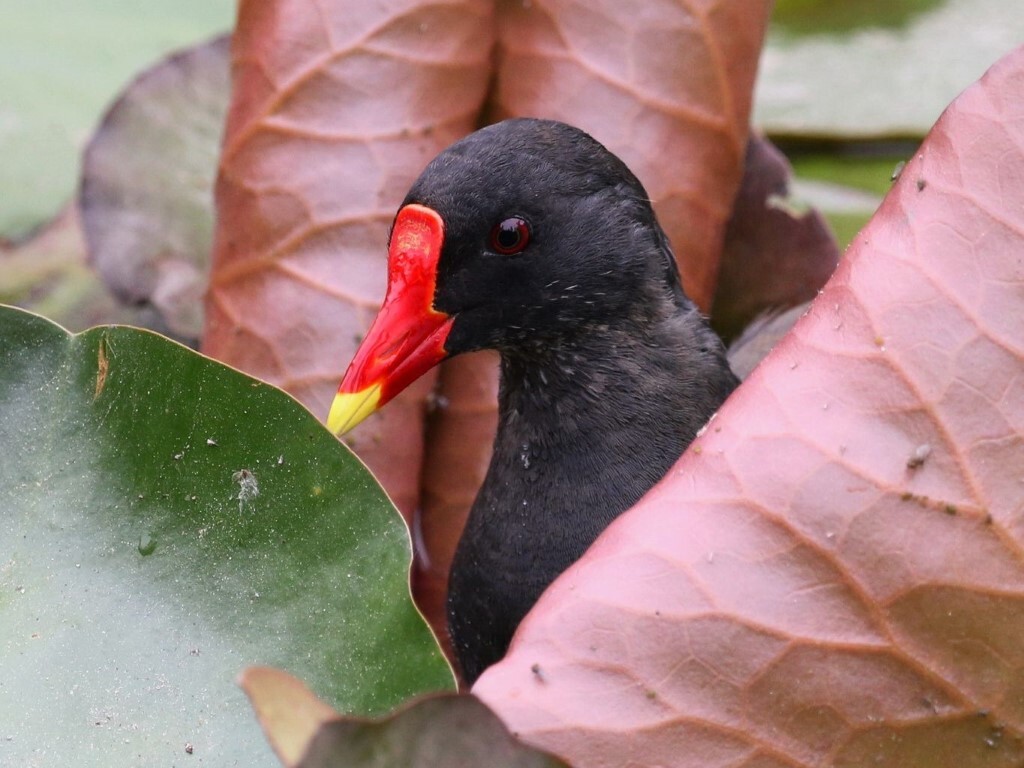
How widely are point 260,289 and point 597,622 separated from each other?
809 mm

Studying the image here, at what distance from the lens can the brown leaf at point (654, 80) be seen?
1.59 meters

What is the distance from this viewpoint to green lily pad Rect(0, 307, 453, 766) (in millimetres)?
979

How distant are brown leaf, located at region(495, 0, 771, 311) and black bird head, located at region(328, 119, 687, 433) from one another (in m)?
0.28

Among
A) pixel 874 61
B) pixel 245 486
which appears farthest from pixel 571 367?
pixel 874 61

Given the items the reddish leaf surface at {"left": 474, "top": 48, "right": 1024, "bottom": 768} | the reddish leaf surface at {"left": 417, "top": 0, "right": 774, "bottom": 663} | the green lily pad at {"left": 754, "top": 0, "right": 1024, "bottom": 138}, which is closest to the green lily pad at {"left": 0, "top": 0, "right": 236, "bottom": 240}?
the reddish leaf surface at {"left": 417, "top": 0, "right": 774, "bottom": 663}

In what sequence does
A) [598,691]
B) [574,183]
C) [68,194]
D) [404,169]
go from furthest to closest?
[68,194]
[404,169]
[574,183]
[598,691]

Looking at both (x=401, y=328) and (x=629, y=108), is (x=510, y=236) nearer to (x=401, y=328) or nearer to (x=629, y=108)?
(x=401, y=328)

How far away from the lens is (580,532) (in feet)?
4.27

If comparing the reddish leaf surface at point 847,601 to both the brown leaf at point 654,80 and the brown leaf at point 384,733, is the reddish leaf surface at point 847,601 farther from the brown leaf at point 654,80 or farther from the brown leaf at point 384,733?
the brown leaf at point 654,80

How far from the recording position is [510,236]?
1233mm

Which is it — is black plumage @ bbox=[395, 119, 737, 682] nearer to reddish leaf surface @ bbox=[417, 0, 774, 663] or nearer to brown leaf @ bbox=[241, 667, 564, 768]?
reddish leaf surface @ bbox=[417, 0, 774, 663]

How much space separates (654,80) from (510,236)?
455 mm

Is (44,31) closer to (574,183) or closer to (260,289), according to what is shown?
(260,289)

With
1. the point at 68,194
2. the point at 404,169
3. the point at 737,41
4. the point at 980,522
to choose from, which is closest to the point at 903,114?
the point at 737,41
